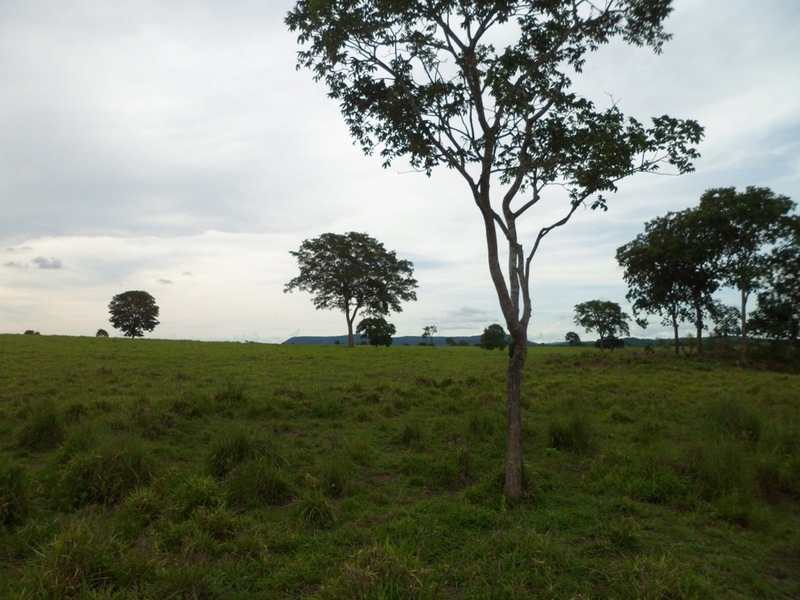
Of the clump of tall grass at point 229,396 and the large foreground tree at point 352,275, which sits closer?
the clump of tall grass at point 229,396

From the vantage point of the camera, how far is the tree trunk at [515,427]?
26.4 ft

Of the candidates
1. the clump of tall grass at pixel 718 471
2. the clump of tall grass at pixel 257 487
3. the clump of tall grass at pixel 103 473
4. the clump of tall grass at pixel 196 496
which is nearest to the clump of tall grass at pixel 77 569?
the clump of tall grass at pixel 196 496

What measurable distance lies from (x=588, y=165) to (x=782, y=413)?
10.6m

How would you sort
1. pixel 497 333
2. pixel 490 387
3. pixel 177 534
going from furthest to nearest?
pixel 497 333 → pixel 490 387 → pixel 177 534

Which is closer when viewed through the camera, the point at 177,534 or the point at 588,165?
the point at 177,534

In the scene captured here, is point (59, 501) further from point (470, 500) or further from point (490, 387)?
point (490, 387)

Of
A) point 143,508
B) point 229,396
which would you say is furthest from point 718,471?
point 229,396

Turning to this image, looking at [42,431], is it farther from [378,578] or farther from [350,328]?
[350,328]

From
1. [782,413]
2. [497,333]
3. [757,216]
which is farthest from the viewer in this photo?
[497,333]

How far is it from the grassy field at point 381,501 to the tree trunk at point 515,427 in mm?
274

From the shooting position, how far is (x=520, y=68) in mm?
9398

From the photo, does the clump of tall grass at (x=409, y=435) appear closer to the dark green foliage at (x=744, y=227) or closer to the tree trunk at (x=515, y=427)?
the tree trunk at (x=515, y=427)

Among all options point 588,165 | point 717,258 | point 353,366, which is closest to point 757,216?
point 717,258

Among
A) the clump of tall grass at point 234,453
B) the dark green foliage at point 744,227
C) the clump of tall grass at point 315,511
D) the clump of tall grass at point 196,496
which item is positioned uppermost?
the dark green foliage at point 744,227
